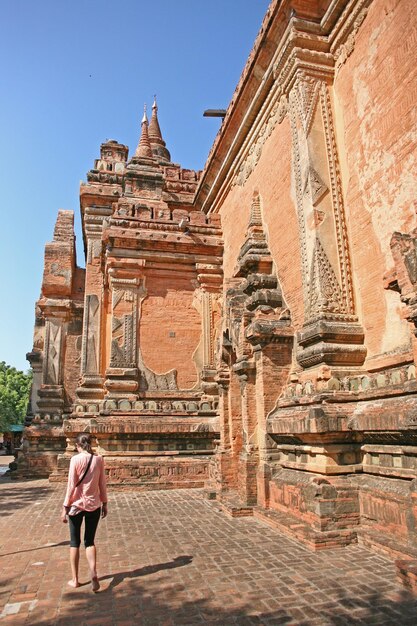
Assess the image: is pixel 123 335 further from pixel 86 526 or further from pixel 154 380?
pixel 86 526

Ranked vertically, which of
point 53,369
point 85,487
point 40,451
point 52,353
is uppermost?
point 52,353

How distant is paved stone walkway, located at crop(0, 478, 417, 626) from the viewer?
4.20m

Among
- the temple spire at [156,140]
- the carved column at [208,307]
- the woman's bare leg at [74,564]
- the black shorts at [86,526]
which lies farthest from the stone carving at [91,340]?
the temple spire at [156,140]

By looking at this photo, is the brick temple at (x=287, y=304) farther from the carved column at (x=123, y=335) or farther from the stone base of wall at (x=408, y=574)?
the stone base of wall at (x=408, y=574)

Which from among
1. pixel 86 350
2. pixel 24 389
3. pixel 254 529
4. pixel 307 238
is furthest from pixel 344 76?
pixel 24 389

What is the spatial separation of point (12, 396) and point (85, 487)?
158 feet

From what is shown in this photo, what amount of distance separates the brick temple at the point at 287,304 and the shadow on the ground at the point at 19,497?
4.93 ft

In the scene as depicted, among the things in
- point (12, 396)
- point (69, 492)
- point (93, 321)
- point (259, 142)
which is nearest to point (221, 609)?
point (69, 492)

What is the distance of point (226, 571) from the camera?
5320 millimetres

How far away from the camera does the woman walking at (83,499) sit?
16.5 ft

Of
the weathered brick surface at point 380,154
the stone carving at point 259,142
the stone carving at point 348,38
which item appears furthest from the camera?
the stone carving at point 259,142

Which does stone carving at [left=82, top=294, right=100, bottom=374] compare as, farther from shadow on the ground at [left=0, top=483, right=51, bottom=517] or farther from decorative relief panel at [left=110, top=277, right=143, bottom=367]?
shadow on the ground at [left=0, top=483, right=51, bottom=517]

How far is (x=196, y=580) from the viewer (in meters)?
5.08

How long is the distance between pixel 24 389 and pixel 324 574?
2048 inches
